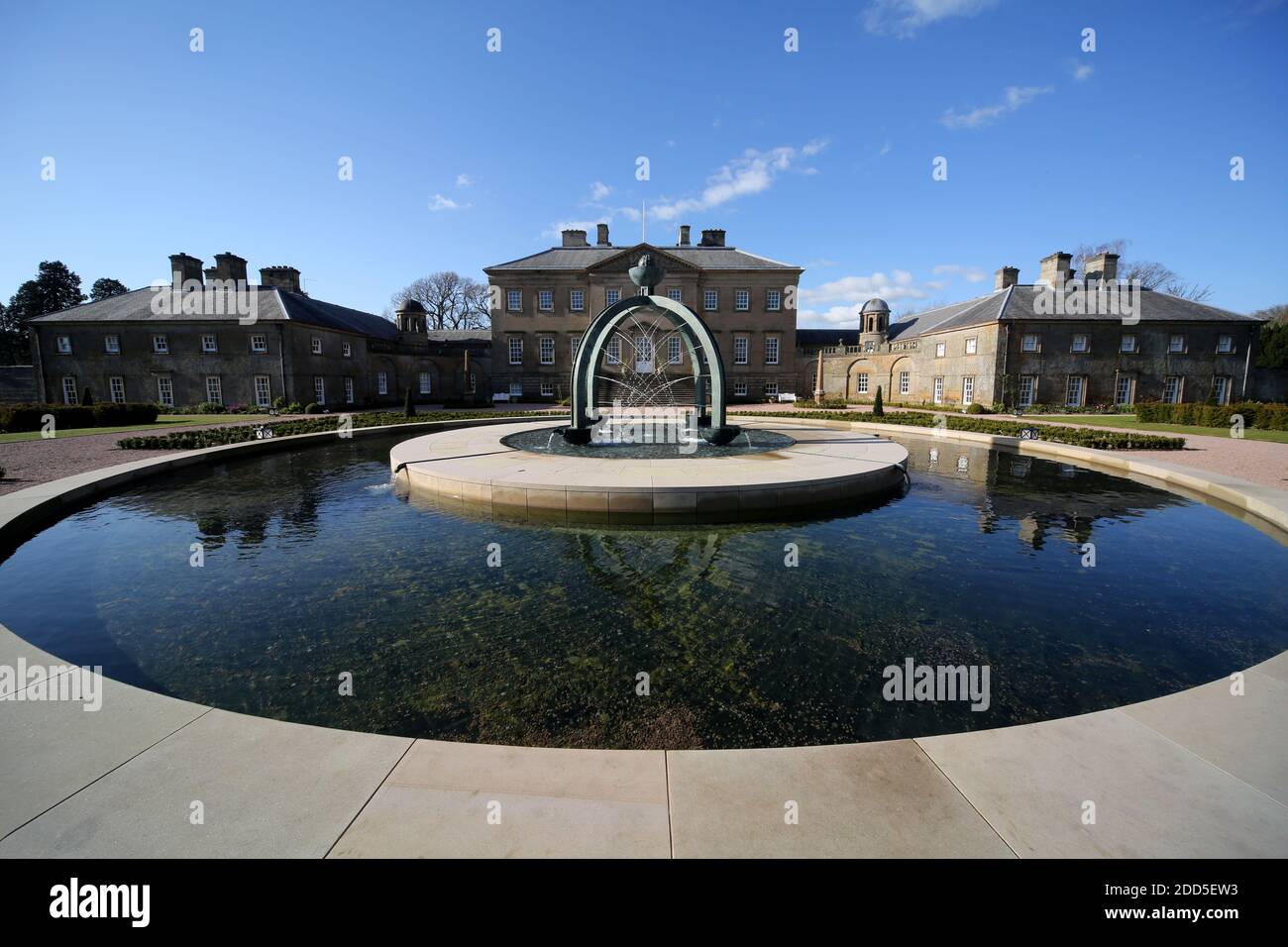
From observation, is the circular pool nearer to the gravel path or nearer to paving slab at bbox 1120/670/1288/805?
paving slab at bbox 1120/670/1288/805

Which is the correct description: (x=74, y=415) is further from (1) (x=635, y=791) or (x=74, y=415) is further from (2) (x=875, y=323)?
(2) (x=875, y=323)

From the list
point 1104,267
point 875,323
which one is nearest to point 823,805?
point 875,323

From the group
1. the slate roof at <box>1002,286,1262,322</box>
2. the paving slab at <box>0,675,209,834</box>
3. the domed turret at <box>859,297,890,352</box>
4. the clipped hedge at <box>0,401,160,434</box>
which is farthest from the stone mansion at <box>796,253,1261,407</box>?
the clipped hedge at <box>0,401,160,434</box>

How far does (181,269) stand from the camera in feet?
125

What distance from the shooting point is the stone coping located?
103 inches

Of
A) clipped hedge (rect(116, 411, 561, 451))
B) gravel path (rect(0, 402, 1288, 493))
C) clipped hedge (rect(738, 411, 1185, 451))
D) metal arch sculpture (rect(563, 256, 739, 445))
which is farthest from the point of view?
clipped hedge (rect(738, 411, 1185, 451))

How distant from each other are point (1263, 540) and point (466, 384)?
40796 millimetres

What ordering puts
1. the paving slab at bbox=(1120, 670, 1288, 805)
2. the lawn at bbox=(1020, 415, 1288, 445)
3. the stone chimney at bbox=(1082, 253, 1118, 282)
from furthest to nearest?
the stone chimney at bbox=(1082, 253, 1118, 282), the lawn at bbox=(1020, 415, 1288, 445), the paving slab at bbox=(1120, 670, 1288, 805)

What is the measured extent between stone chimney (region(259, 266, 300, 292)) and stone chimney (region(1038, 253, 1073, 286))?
56.6m

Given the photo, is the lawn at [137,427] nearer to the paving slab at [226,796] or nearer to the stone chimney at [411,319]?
the stone chimney at [411,319]

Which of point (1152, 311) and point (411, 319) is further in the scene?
point (411, 319)

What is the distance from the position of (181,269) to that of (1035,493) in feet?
166
